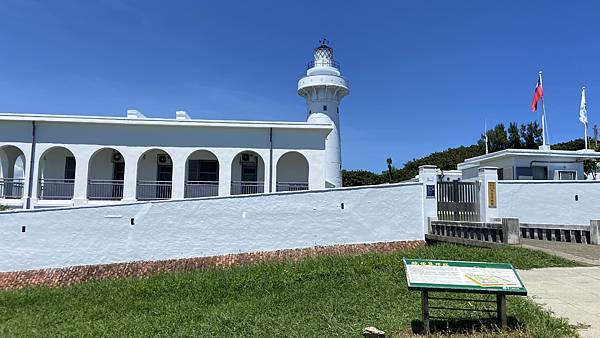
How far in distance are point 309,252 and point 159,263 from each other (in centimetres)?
486

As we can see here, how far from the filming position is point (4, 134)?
1931cm

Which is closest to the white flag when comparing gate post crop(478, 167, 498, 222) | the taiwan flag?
the taiwan flag

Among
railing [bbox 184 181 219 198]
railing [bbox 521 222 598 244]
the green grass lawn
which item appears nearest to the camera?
the green grass lawn

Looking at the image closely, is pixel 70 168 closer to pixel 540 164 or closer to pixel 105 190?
pixel 105 190

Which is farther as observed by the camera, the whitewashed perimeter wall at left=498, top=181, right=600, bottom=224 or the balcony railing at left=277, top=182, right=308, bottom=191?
the balcony railing at left=277, top=182, right=308, bottom=191

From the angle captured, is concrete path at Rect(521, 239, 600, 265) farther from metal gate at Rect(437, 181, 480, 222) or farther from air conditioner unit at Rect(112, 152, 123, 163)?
air conditioner unit at Rect(112, 152, 123, 163)

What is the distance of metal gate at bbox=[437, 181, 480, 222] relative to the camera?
14758 mm

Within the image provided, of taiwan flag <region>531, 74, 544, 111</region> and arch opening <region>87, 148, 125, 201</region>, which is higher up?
taiwan flag <region>531, 74, 544, 111</region>

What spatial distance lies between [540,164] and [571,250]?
1021cm

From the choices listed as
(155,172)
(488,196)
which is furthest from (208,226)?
(488,196)

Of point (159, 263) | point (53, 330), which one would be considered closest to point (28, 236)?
point (159, 263)

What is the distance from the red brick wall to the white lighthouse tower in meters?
11.3

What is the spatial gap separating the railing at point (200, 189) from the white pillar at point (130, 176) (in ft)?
7.44

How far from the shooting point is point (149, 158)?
21.1 meters
